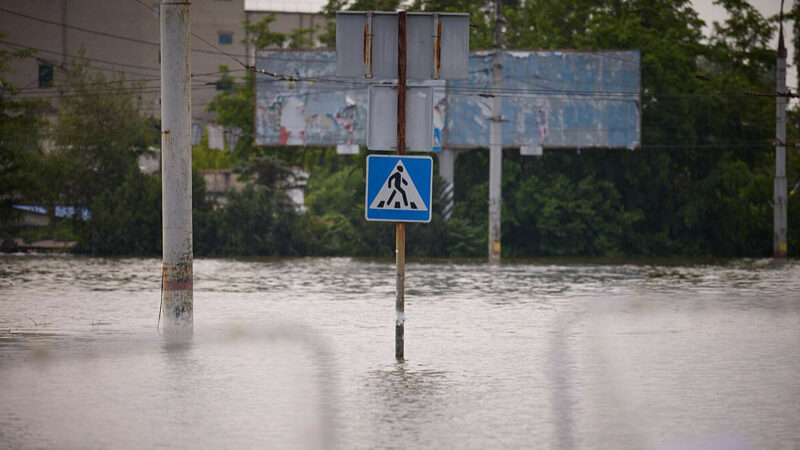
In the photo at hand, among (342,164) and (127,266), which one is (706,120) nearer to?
(342,164)

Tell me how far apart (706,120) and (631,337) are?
127 feet

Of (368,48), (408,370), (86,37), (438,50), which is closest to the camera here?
(408,370)

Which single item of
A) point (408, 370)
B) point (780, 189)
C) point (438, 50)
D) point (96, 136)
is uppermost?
point (96, 136)

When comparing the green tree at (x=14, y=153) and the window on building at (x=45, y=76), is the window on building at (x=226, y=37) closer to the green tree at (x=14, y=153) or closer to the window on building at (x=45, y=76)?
the window on building at (x=45, y=76)

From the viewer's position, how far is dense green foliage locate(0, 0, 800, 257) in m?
49.0

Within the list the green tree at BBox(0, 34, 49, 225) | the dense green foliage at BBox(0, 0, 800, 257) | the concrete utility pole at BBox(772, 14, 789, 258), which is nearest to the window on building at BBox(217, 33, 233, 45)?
the dense green foliage at BBox(0, 0, 800, 257)

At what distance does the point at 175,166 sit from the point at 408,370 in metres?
5.47

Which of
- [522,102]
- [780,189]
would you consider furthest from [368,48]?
[522,102]

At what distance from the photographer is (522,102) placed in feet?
165

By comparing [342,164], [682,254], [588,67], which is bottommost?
[682,254]

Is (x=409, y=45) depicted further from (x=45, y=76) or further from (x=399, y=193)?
(x=45, y=76)

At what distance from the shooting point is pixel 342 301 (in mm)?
24922

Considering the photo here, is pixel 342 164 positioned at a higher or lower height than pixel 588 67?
A: lower

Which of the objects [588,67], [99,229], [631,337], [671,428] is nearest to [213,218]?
[99,229]
